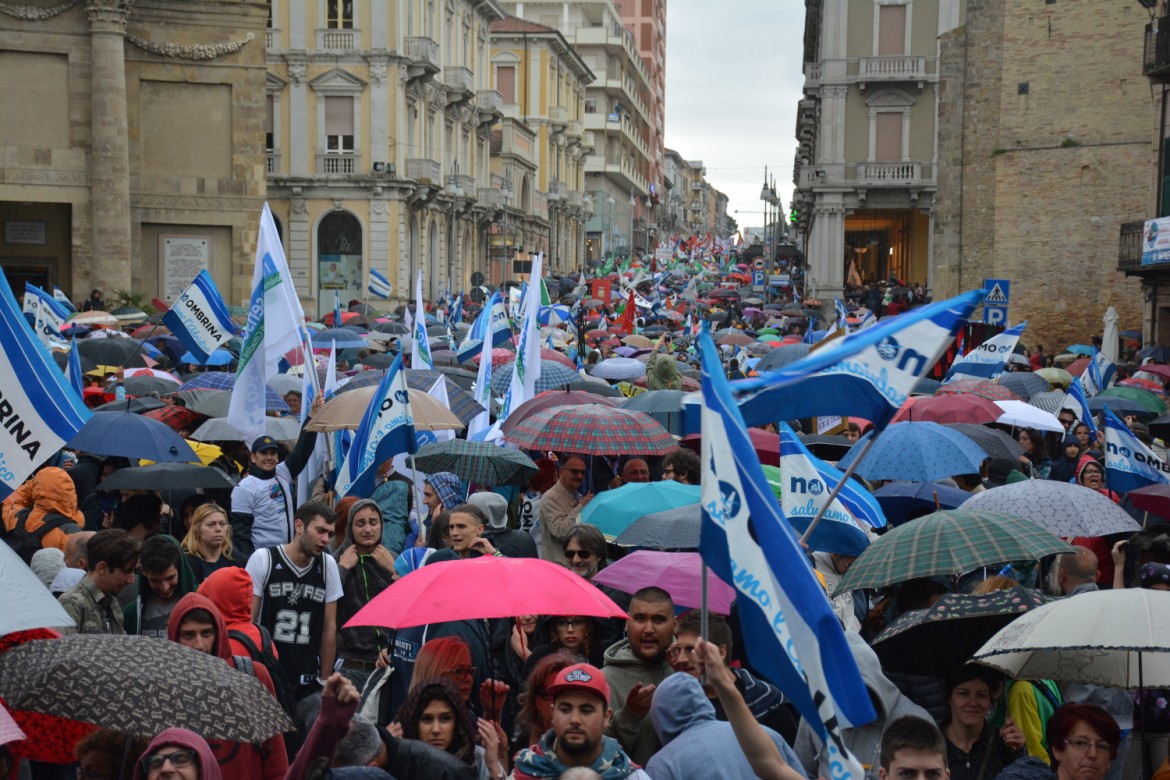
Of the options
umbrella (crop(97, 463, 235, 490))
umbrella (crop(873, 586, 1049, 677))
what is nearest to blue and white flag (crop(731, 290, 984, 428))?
umbrella (crop(873, 586, 1049, 677))

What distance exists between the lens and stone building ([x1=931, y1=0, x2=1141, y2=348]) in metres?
33.6

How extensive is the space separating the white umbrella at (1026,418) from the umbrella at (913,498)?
12.0 ft

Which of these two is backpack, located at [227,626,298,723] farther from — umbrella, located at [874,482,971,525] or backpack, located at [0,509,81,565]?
umbrella, located at [874,482,971,525]

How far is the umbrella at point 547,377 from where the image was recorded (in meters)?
16.2

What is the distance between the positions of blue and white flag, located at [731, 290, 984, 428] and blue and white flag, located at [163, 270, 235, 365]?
11.0 m

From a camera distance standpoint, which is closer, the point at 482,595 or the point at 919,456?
the point at 482,595

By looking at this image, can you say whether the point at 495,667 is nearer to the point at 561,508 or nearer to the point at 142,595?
the point at 142,595

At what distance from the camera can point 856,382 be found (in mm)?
5039

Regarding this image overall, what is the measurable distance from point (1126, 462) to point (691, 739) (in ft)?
20.7

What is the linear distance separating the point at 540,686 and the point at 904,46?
50101mm

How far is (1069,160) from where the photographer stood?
34375 millimetres

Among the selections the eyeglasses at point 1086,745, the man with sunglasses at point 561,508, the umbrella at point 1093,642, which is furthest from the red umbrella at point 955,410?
the eyeglasses at point 1086,745

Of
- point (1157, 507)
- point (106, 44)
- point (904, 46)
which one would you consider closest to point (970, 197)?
point (904, 46)

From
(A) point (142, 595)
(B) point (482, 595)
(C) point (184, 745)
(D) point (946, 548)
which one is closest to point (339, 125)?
(A) point (142, 595)
